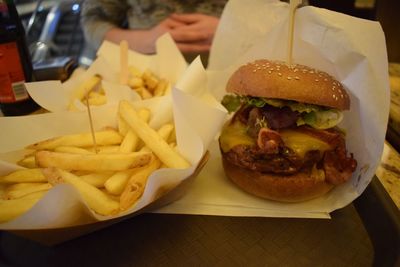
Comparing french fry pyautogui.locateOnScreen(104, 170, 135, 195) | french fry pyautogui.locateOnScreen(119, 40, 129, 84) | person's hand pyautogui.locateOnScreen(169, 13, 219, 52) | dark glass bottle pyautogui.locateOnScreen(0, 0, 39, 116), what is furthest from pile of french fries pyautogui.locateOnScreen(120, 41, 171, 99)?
person's hand pyautogui.locateOnScreen(169, 13, 219, 52)

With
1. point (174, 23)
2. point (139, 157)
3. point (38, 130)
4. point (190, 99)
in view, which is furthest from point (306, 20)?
point (174, 23)

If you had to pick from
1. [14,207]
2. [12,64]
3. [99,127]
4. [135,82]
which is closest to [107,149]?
[99,127]

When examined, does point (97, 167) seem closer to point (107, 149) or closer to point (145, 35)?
point (107, 149)

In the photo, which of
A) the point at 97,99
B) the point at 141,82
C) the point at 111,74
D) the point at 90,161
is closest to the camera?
the point at 90,161

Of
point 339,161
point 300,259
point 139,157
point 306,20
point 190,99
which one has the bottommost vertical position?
point 300,259

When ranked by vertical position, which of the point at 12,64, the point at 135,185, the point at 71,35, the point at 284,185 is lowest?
the point at 71,35

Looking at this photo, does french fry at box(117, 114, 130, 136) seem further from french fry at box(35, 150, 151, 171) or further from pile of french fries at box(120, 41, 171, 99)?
pile of french fries at box(120, 41, 171, 99)

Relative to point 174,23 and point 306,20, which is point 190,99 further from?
point 174,23

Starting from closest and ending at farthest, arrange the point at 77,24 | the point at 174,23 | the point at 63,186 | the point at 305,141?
the point at 63,186 < the point at 305,141 < the point at 174,23 < the point at 77,24
